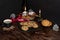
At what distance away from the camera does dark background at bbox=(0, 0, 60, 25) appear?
148cm

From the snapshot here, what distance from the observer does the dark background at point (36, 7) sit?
1.48m

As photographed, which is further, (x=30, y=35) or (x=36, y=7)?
(x=36, y=7)

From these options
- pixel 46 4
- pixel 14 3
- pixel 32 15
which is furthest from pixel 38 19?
pixel 14 3

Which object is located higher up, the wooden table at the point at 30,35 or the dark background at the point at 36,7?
the dark background at the point at 36,7

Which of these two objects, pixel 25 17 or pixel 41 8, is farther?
pixel 41 8

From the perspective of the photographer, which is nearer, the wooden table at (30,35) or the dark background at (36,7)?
the wooden table at (30,35)

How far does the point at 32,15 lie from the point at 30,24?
165 millimetres

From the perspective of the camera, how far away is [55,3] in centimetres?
147

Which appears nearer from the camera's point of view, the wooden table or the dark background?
the wooden table

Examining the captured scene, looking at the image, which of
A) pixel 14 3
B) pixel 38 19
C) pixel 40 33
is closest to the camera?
pixel 40 33

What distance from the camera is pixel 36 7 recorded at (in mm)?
1565

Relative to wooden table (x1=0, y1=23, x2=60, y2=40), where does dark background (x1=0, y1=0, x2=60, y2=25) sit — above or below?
above

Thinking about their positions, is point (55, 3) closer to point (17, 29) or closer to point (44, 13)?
point (44, 13)

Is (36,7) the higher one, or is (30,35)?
(36,7)
